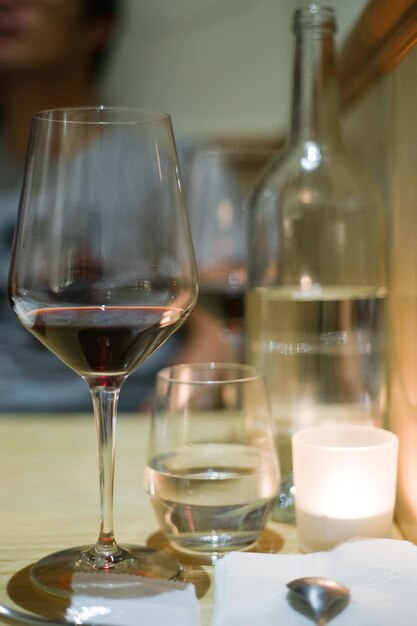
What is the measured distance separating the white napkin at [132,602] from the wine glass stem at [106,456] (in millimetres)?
42

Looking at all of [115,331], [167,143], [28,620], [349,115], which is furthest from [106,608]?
[349,115]

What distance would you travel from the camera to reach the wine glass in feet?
1.44

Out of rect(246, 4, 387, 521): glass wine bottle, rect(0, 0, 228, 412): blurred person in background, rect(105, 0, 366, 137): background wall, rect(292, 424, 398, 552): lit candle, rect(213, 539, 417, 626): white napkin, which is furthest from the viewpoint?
rect(105, 0, 366, 137): background wall

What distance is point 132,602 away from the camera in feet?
1.31

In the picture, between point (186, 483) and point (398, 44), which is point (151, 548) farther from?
point (398, 44)

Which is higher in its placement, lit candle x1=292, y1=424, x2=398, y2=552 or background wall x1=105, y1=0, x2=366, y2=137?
background wall x1=105, y1=0, x2=366, y2=137

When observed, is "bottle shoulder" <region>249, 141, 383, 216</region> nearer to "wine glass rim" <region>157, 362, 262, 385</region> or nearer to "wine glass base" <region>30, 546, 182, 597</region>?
"wine glass rim" <region>157, 362, 262, 385</region>

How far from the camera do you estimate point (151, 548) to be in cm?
50

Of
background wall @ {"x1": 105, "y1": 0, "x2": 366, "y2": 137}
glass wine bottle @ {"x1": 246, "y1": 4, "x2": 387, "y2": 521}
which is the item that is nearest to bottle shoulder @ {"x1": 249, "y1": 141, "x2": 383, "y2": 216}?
glass wine bottle @ {"x1": 246, "y1": 4, "x2": 387, "y2": 521}

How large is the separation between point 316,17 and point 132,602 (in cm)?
43

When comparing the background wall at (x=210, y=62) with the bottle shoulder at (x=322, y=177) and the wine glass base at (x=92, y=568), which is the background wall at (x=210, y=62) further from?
the wine glass base at (x=92, y=568)

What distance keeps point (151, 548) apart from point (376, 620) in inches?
6.6

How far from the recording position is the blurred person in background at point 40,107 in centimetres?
168

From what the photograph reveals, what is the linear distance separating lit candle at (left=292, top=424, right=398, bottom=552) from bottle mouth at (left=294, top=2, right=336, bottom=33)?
0.31 m
